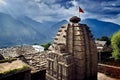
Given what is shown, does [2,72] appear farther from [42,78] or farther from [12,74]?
[42,78]

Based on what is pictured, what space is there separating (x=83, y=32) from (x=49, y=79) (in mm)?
8299

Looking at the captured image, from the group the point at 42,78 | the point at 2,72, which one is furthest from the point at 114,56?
the point at 2,72

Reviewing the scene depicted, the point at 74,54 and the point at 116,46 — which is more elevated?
the point at 116,46

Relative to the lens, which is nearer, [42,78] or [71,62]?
[71,62]

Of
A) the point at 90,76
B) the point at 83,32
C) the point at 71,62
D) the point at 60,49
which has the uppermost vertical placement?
the point at 83,32

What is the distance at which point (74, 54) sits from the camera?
894 inches

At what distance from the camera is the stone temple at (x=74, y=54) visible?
73.4 ft

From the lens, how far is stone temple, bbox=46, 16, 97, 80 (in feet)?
73.4

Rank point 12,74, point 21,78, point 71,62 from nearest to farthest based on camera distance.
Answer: point 71,62
point 12,74
point 21,78

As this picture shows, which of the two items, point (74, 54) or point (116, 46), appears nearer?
point (74, 54)

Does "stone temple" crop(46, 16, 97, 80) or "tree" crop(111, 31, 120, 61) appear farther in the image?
"tree" crop(111, 31, 120, 61)

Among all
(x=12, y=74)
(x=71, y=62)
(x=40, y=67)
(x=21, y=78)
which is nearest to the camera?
(x=71, y=62)

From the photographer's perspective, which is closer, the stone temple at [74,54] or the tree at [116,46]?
the stone temple at [74,54]

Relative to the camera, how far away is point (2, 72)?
23.7 m
